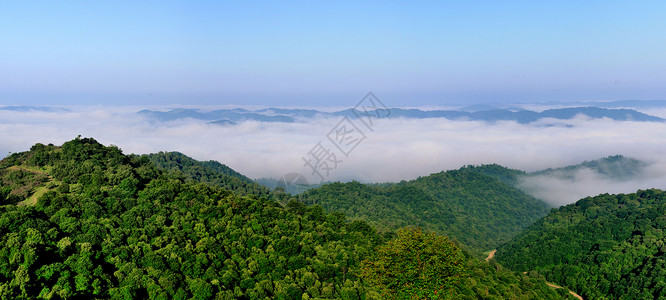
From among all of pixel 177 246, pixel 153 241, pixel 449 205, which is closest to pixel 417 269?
pixel 177 246

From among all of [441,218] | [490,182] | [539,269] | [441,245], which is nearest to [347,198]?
[441,218]

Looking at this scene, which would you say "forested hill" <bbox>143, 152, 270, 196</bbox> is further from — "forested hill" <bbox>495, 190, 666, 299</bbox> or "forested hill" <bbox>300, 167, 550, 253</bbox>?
Answer: "forested hill" <bbox>495, 190, 666, 299</bbox>

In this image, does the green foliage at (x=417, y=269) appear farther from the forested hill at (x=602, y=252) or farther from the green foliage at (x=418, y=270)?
the forested hill at (x=602, y=252)

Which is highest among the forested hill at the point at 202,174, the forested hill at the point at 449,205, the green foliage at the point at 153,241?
the green foliage at the point at 153,241

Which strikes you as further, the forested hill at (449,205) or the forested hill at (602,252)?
the forested hill at (449,205)

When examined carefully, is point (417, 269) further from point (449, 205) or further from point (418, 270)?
point (449, 205)

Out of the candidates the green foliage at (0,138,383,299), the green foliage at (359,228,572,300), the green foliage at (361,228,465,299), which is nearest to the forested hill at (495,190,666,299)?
the green foliage at (0,138,383,299)

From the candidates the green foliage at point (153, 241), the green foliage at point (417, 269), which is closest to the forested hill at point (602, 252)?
the green foliage at point (153, 241)

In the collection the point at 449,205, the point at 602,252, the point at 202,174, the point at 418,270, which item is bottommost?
the point at 449,205
